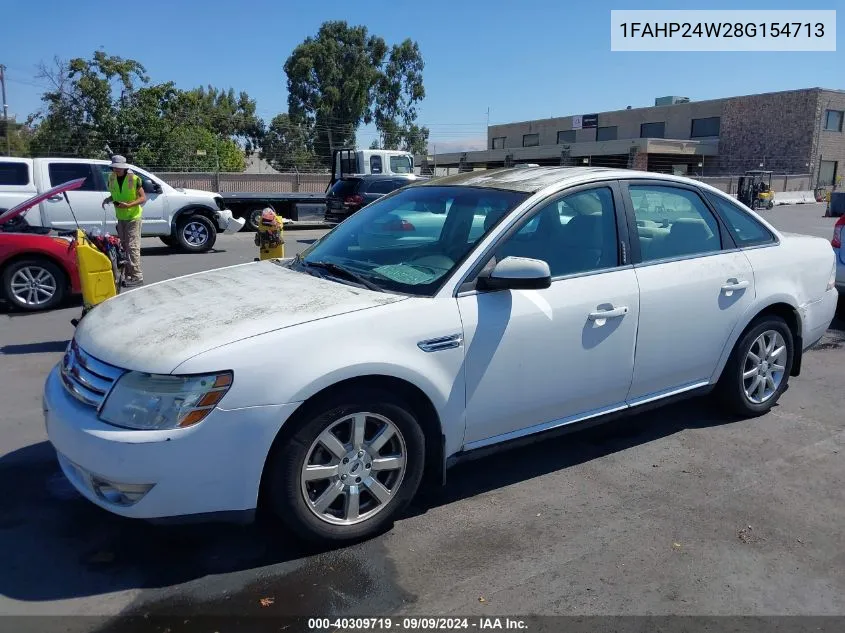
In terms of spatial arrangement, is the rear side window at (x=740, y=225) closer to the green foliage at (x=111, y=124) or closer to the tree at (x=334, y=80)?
the green foliage at (x=111, y=124)

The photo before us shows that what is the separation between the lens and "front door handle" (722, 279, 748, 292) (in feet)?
14.8

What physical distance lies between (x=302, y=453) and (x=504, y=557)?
1.06 metres

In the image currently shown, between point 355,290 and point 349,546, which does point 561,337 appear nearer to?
point 355,290

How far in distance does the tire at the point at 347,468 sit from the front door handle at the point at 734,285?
2.34 metres

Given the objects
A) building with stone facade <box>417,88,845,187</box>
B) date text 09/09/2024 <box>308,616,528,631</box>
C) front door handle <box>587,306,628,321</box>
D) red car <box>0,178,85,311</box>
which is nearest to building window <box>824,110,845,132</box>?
building with stone facade <box>417,88,845,187</box>

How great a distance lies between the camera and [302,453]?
10.1 feet

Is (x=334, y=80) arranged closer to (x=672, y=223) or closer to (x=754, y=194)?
(x=754, y=194)

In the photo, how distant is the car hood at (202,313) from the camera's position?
3.04 meters

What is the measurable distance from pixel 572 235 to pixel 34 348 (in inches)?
218

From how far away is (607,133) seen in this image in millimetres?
64125

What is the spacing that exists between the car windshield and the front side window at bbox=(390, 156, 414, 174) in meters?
19.5

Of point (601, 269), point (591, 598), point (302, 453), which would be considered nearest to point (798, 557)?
point (591, 598)

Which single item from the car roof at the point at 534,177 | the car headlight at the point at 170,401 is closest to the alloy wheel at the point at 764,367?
the car roof at the point at 534,177

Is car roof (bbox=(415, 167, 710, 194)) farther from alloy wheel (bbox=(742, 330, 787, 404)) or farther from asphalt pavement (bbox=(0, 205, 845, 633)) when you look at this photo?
asphalt pavement (bbox=(0, 205, 845, 633))
